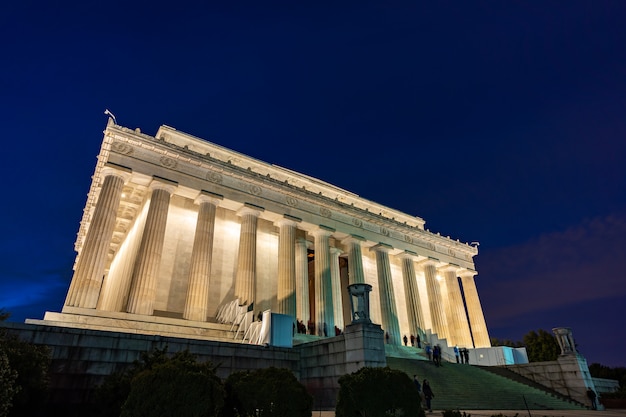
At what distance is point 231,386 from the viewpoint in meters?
9.45

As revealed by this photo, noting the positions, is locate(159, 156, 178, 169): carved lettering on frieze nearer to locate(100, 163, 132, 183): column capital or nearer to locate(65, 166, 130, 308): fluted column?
locate(100, 163, 132, 183): column capital

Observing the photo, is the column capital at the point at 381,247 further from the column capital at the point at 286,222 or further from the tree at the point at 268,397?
the tree at the point at 268,397

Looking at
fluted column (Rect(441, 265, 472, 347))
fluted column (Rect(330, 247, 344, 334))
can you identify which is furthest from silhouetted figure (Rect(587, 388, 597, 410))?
fluted column (Rect(330, 247, 344, 334))

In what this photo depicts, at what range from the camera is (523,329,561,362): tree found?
188ft

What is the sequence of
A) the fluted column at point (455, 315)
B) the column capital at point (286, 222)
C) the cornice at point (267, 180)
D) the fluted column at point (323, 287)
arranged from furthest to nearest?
the fluted column at point (455, 315) → the column capital at point (286, 222) → the fluted column at point (323, 287) → the cornice at point (267, 180)

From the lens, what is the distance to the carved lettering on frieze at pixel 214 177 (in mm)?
29916

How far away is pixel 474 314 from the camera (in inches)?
1719

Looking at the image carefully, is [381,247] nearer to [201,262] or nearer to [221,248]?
[221,248]

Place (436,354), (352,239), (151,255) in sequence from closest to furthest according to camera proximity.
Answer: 1. (151,255)
2. (436,354)
3. (352,239)

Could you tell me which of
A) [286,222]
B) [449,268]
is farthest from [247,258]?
[449,268]

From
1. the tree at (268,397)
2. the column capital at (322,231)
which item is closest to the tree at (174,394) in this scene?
the tree at (268,397)

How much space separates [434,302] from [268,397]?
35.9m

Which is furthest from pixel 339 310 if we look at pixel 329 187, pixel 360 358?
pixel 360 358

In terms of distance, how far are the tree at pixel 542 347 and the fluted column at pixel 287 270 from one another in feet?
159
